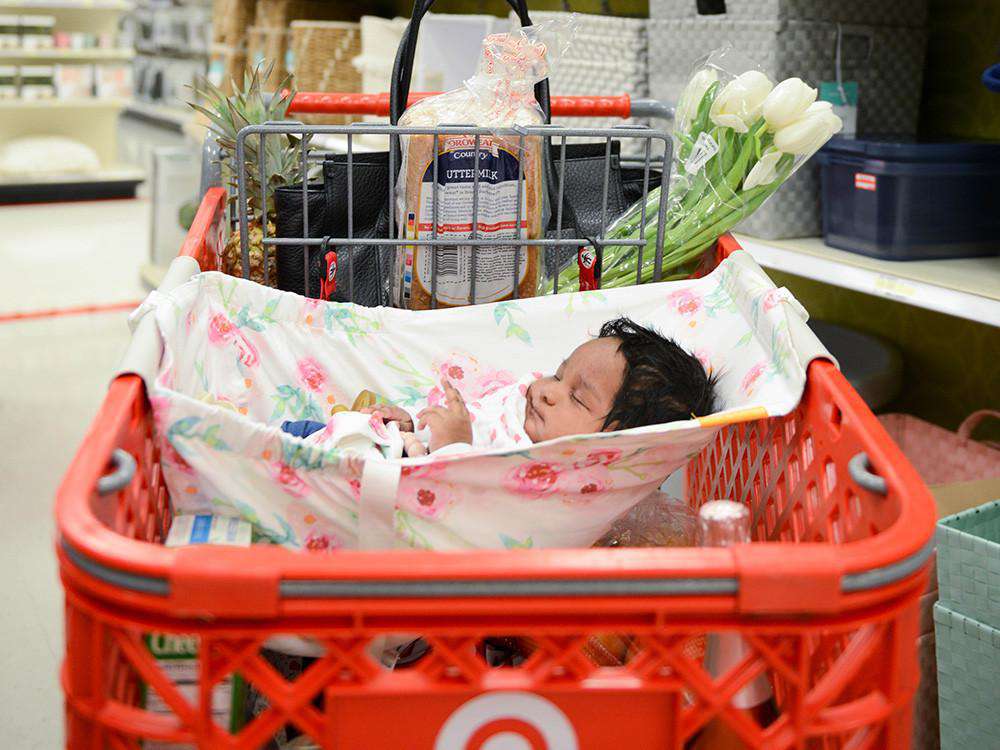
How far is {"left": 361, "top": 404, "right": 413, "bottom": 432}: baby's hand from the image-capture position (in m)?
1.26

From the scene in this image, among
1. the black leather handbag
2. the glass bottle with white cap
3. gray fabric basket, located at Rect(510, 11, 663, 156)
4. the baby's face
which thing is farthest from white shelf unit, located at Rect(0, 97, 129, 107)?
the glass bottle with white cap

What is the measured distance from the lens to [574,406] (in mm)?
1212

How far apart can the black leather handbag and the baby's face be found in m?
0.17

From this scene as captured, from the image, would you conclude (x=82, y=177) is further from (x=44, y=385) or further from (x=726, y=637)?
(x=726, y=637)

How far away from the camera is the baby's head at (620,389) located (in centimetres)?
118

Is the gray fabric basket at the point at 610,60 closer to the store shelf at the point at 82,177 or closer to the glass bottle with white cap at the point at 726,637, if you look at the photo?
the glass bottle with white cap at the point at 726,637

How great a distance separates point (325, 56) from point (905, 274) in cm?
233

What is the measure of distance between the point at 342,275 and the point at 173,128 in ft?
23.4

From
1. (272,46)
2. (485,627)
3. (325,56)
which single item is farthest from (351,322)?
(272,46)

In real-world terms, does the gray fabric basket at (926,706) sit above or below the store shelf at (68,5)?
below

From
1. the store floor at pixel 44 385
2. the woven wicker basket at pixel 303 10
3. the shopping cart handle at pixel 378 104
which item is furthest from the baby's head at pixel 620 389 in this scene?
the woven wicker basket at pixel 303 10

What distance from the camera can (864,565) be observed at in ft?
2.23

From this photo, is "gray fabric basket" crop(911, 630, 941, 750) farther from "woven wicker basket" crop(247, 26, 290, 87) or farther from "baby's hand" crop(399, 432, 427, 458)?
"woven wicker basket" crop(247, 26, 290, 87)

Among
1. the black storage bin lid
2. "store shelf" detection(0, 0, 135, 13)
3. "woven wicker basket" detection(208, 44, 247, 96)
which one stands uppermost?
"store shelf" detection(0, 0, 135, 13)
